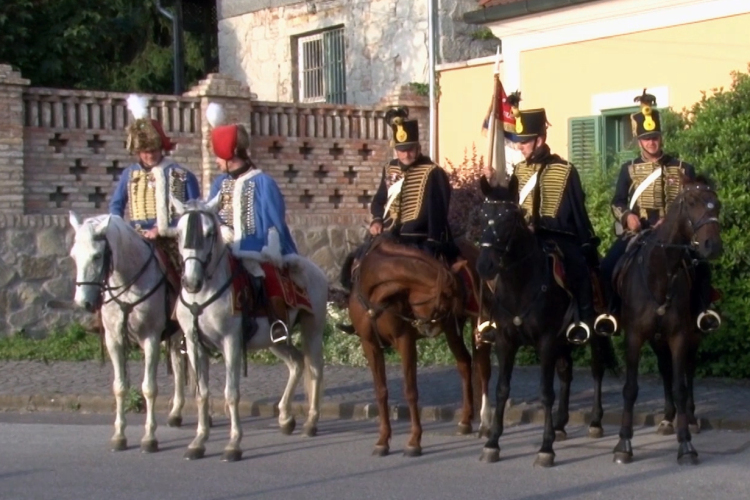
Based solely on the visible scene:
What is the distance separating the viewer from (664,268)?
10695 mm

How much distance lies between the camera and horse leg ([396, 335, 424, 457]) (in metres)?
11.1

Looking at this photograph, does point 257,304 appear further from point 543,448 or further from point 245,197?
point 543,448

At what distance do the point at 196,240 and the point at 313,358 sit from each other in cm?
230

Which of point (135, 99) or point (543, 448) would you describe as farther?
point (135, 99)

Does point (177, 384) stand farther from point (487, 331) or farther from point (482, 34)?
point (482, 34)

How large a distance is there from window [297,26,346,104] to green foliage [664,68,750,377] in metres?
10.5

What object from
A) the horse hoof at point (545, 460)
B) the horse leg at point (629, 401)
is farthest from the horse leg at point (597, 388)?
the horse hoof at point (545, 460)

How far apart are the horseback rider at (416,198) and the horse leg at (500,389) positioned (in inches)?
44.1

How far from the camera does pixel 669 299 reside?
10688 millimetres

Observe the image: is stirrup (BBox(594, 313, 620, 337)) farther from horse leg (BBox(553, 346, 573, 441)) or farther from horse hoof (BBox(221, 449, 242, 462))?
horse hoof (BBox(221, 449, 242, 462))

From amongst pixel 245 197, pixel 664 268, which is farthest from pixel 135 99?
pixel 664 268

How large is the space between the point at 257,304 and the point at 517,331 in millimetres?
2269

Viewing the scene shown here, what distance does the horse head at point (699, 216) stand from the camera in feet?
33.3

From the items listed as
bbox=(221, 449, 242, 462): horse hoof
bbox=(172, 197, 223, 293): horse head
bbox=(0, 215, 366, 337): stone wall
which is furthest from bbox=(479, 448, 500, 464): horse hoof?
bbox=(0, 215, 366, 337): stone wall
